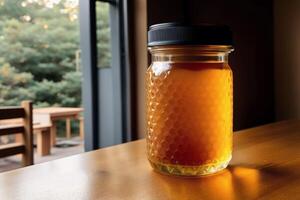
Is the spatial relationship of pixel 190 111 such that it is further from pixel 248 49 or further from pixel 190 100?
pixel 248 49

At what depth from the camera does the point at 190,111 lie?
1.49ft

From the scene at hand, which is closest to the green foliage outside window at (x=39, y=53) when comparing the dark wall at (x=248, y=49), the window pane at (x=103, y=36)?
the dark wall at (x=248, y=49)

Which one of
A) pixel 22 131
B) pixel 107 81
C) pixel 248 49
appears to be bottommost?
pixel 22 131

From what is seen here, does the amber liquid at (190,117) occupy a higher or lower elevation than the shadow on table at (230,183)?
higher

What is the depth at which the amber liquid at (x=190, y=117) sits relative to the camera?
45cm

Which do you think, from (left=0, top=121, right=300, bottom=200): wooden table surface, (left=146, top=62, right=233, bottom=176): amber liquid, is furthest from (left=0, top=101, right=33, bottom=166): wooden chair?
(left=146, top=62, right=233, bottom=176): amber liquid

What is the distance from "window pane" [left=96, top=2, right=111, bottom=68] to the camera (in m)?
2.64

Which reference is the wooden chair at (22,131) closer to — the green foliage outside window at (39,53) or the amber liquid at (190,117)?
the amber liquid at (190,117)

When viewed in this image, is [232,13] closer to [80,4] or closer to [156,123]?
[80,4]

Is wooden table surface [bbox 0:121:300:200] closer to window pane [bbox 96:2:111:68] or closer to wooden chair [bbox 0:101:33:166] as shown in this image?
wooden chair [bbox 0:101:33:166]

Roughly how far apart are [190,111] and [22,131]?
3.47ft

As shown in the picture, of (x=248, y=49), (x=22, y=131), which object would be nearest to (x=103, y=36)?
(x=22, y=131)

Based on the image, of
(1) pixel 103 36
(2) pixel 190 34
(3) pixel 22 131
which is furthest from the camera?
(1) pixel 103 36

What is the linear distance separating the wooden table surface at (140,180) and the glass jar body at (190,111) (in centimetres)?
3
